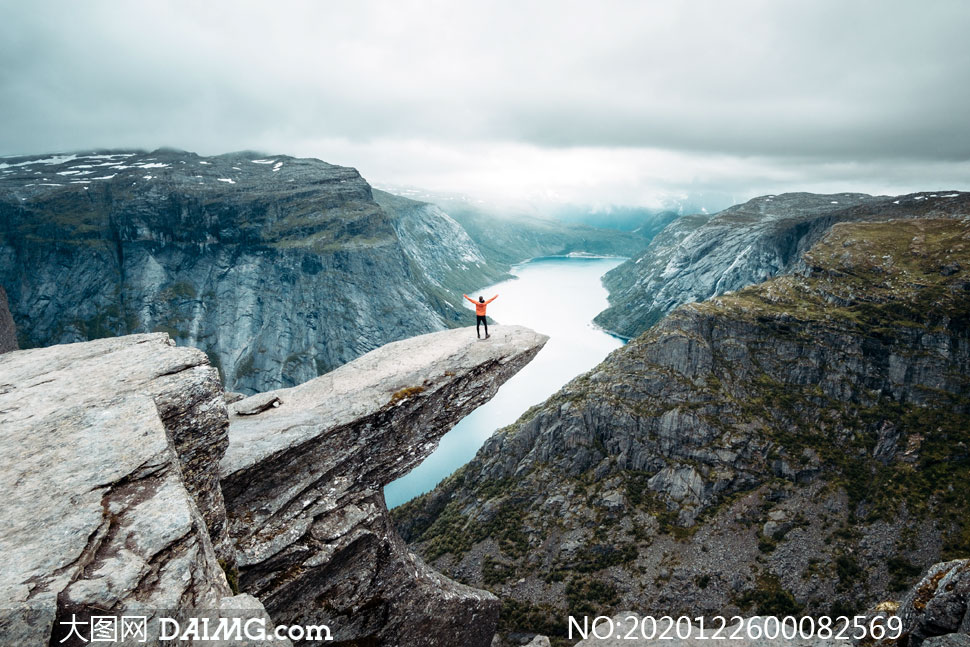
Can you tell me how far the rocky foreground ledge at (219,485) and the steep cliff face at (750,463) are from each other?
72.3 metres

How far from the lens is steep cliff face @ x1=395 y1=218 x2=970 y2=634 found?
86375 mm

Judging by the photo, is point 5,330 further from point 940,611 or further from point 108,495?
point 940,611

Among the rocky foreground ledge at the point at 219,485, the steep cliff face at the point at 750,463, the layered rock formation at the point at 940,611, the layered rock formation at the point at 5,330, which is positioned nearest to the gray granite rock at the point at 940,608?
the layered rock formation at the point at 940,611

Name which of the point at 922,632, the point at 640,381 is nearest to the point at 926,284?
the point at 640,381

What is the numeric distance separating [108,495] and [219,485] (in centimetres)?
753

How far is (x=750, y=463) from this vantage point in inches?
4163

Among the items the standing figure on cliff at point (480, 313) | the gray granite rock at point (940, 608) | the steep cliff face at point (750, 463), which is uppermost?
the standing figure on cliff at point (480, 313)

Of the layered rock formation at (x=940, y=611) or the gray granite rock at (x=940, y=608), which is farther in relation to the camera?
the gray granite rock at (x=940, y=608)

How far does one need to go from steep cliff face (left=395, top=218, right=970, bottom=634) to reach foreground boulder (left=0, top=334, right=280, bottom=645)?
85206mm

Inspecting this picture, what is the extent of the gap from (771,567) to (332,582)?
96695mm

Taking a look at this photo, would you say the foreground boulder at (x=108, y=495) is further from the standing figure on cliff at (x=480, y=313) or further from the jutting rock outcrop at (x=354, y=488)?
the standing figure on cliff at (x=480, y=313)

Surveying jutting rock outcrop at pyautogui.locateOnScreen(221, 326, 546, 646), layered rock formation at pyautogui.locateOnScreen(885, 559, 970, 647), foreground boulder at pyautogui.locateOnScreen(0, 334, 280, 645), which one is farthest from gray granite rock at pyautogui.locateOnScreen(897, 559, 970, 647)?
foreground boulder at pyautogui.locateOnScreen(0, 334, 280, 645)

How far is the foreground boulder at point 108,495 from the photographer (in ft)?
33.2

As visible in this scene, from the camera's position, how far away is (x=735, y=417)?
112m
